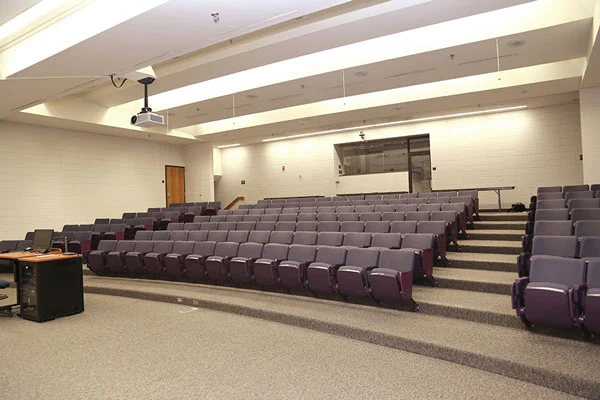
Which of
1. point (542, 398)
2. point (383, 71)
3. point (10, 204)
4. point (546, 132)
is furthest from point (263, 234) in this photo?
point (546, 132)

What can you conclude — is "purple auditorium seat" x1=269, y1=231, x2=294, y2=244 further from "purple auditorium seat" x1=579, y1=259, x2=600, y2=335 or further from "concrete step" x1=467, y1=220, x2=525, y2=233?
"purple auditorium seat" x1=579, y1=259, x2=600, y2=335

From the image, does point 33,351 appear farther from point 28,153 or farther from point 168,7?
point 28,153

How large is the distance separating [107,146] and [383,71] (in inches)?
311

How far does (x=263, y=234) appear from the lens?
5934 millimetres

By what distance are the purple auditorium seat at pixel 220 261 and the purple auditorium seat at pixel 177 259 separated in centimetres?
51

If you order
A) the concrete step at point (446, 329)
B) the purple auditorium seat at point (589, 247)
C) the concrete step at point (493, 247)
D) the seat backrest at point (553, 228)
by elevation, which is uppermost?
the seat backrest at point (553, 228)

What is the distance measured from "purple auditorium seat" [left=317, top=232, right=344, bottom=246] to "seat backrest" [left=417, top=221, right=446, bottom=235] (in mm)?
1090

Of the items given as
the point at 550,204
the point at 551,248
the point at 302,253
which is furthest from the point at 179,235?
the point at 550,204

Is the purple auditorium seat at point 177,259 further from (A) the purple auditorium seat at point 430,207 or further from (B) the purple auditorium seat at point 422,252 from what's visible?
(A) the purple auditorium seat at point 430,207

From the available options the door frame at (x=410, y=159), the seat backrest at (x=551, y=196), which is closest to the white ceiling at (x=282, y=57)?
the door frame at (x=410, y=159)

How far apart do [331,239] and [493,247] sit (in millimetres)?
2242

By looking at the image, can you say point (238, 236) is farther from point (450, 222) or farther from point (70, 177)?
point (70, 177)

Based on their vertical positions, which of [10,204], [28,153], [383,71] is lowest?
[10,204]

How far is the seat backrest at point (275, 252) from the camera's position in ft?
16.4
